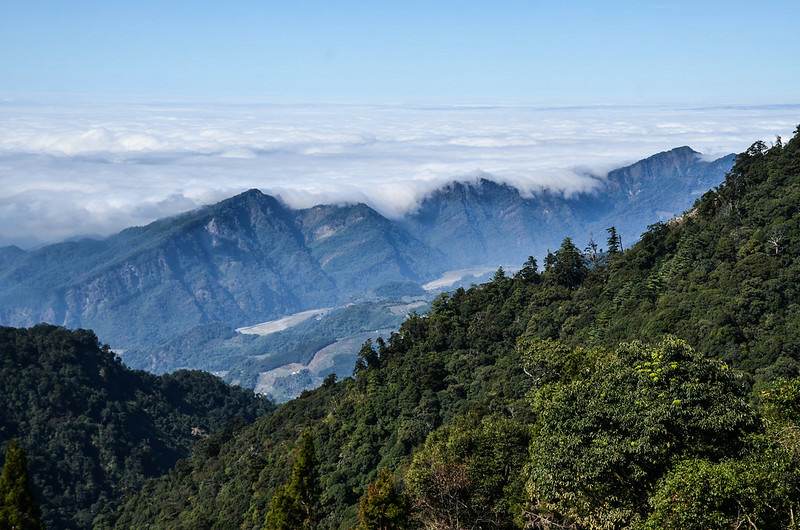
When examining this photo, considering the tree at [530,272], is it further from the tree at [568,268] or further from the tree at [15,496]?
the tree at [15,496]

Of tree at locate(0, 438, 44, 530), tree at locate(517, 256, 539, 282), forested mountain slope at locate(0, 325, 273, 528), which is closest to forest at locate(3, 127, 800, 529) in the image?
tree at locate(517, 256, 539, 282)

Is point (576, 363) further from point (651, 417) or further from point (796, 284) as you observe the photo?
point (796, 284)

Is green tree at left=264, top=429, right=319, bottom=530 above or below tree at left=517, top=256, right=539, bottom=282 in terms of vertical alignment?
above

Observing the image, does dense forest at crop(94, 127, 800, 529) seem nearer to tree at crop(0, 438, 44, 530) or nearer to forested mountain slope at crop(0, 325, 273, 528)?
tree at crop(0, 438, 44, 530)

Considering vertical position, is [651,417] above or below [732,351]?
above

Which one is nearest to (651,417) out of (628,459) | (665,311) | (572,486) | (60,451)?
(628,459)
